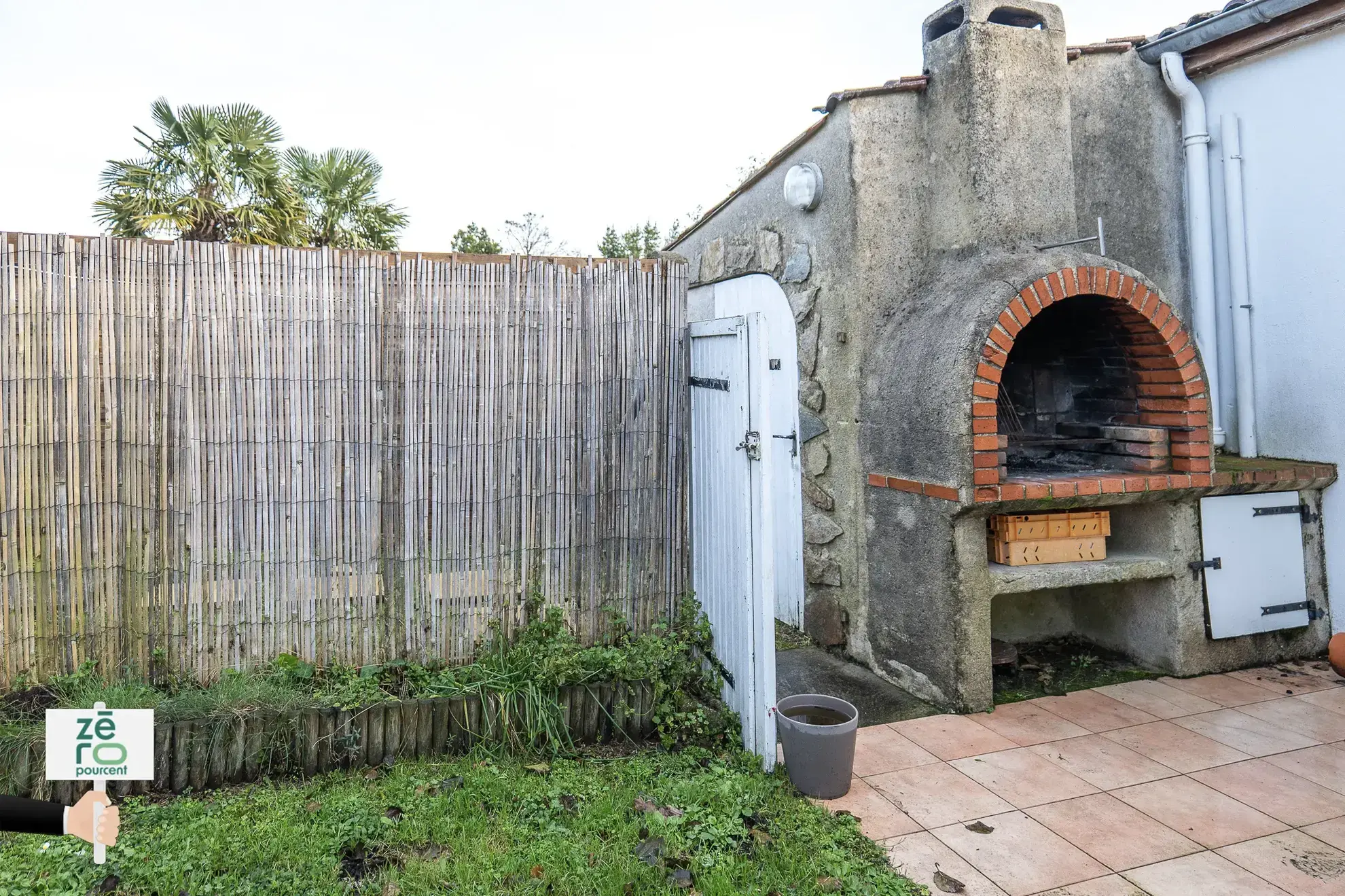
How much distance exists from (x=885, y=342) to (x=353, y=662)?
11.2 ft

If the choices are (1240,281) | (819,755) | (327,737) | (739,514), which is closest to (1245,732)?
(819,755)

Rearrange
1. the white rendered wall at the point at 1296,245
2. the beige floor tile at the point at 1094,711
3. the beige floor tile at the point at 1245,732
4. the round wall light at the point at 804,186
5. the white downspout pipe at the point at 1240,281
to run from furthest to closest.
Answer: the white downspout pipe at the point at 1240,281 < the round wall light at the point at 804,186 < the white rendered wall at the point at 1296,245 < the beige floor tile at the point at 1094,711 < the beige floor tile at the point at 1245,732

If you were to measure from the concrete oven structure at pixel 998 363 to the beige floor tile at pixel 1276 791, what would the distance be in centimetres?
110

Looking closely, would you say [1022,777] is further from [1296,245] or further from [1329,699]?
[1296,245]

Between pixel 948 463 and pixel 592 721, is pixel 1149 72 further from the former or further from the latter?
pixel 592 721

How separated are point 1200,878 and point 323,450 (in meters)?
3.95

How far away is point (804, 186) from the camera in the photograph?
527 centimetres

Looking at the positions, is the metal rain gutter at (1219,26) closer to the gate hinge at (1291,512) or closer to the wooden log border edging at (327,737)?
the gate hinge at (1291,512)

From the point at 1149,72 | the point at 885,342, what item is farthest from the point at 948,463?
the point at 1149,72

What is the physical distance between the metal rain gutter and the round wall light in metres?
2.47

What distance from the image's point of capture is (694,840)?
2967 millimetres

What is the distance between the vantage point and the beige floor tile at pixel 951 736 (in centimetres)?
393

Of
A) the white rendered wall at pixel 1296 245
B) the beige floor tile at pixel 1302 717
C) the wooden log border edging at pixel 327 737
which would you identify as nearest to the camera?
the wooden log border edging at pixel 327 737

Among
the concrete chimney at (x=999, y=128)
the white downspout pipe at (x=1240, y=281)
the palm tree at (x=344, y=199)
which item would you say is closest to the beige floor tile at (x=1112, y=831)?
the concrete chimney at (x=999, y=128)
